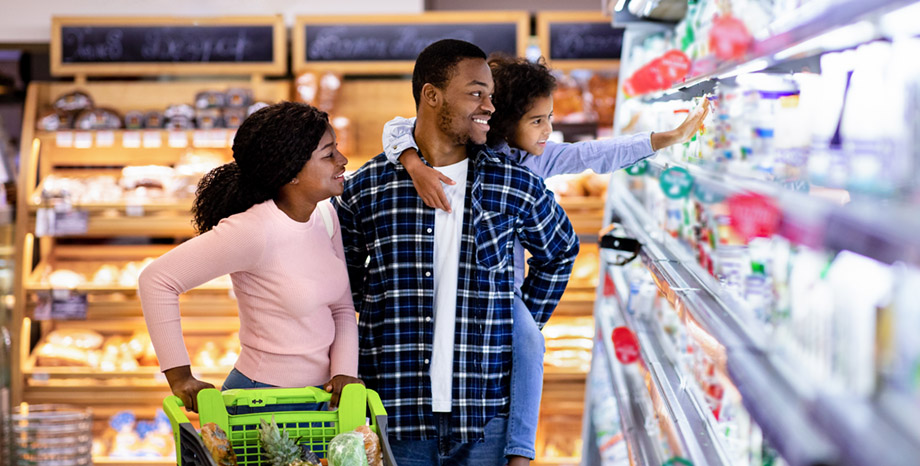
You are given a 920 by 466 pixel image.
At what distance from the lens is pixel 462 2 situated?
5.47m

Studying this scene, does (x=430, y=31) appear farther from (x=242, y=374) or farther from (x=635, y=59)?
(x=242, y=374)

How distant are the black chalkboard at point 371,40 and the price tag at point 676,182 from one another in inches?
106

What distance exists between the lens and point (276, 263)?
1957mm

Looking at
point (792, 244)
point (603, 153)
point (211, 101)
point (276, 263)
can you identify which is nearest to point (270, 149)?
point (276, 263)

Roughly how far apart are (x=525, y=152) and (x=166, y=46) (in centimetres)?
322

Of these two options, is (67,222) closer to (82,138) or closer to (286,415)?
(82,138)

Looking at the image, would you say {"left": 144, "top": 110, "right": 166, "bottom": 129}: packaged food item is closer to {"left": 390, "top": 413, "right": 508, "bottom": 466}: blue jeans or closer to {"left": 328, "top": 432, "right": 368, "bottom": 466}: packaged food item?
{"left": 390, "top": 413, "right": 508, "bottom": 466}: blue jeans

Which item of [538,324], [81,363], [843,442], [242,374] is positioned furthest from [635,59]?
[81,363]

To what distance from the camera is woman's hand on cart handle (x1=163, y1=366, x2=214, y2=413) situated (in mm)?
1843

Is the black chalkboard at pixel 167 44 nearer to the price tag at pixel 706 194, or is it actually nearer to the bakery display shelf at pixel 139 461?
the bakery display shelf at pixel 139 461

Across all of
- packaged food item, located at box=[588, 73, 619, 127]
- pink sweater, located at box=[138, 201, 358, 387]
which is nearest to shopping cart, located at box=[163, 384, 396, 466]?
pink sweater, located at box=[138, 201, 358, 387]

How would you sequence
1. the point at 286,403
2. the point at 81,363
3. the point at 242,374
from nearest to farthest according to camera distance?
the point at 286,403, the point at 242,374, the point at 81,363

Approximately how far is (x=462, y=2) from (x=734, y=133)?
3950 millimetres

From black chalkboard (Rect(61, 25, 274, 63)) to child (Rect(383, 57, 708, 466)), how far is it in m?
2.78
